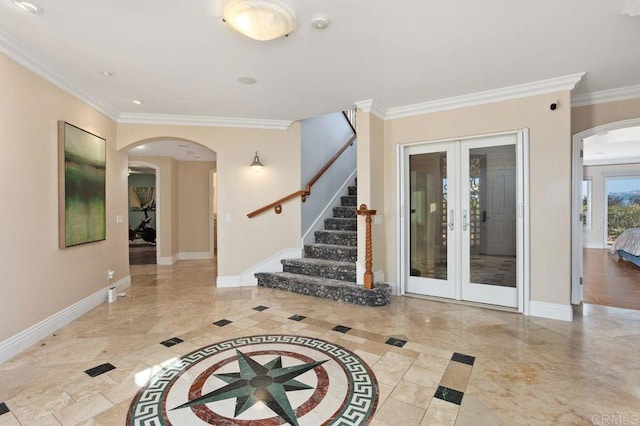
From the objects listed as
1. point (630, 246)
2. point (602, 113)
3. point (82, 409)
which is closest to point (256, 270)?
point (82, 409)

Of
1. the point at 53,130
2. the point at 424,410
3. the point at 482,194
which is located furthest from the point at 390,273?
the point at 53,130

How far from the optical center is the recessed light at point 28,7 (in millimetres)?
2166

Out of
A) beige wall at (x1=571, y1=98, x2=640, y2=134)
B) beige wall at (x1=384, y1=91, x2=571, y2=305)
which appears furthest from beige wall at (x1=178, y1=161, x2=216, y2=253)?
Result: beige wall at (x1=571, y1=98, x2=640, y2=134)

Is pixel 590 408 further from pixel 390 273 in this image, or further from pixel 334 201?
pixel 334 201

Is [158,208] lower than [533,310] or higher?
higher

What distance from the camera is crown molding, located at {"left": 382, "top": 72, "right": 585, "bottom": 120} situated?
3389 millimetres

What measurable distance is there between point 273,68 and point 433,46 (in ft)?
4.88

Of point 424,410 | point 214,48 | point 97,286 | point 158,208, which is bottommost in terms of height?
point 424,410

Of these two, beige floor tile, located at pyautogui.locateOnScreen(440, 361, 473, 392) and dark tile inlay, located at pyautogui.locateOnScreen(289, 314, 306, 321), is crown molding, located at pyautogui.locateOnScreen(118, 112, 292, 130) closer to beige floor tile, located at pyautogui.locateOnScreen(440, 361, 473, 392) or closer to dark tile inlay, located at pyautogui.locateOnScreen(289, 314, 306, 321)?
dark tile inlay, located at pyautogui.locateOnScreen(289, 314, 306, 321)

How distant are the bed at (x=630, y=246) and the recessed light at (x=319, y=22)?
802 cm

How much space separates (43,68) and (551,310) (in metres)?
5.75

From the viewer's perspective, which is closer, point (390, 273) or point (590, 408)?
point (590, 408)

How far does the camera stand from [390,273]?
14.8 feet

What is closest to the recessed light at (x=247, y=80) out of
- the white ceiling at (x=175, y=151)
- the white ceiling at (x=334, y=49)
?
the white ceiling at (x=334, y=49)
